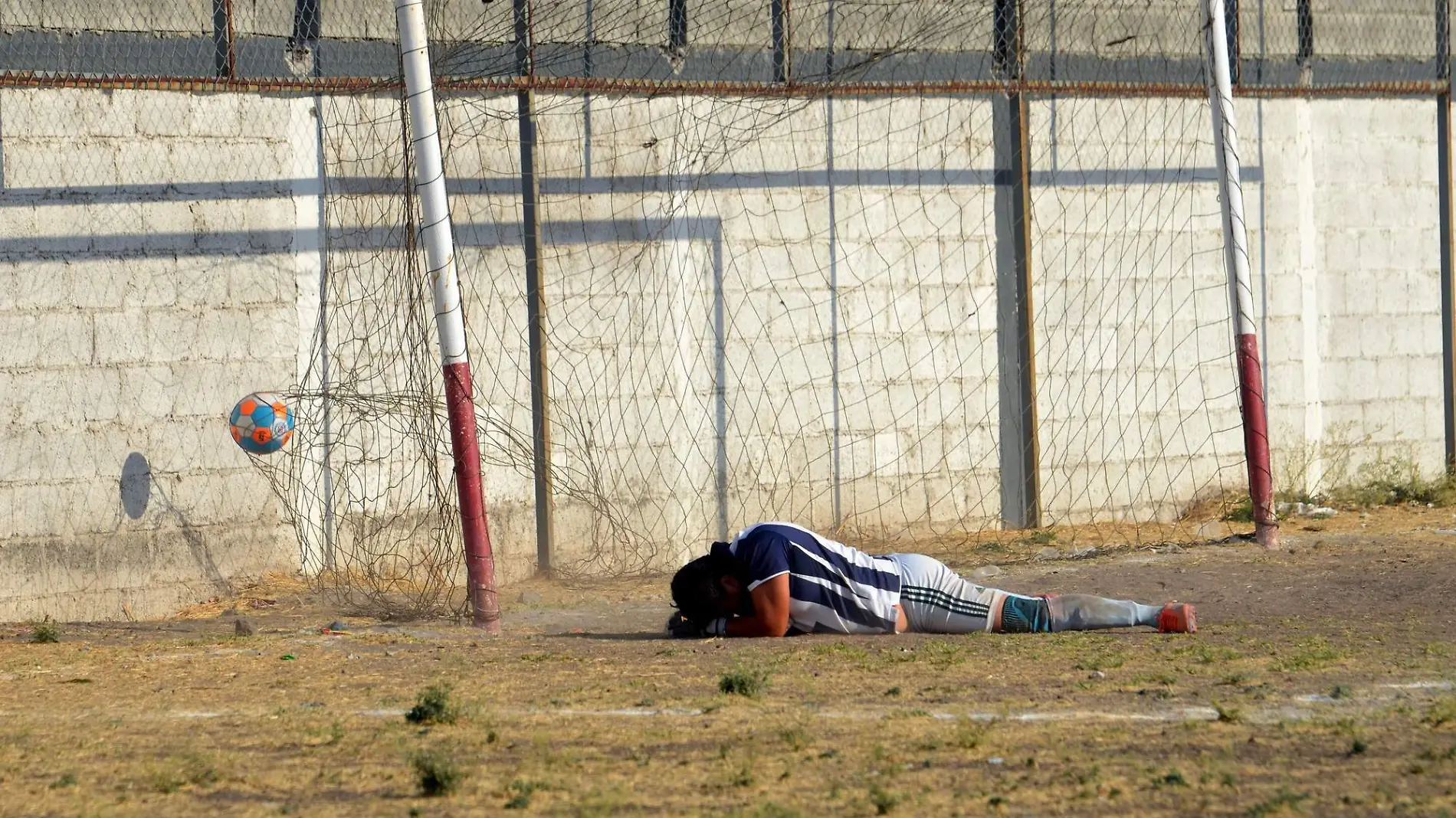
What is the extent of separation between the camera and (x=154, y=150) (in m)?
8.73

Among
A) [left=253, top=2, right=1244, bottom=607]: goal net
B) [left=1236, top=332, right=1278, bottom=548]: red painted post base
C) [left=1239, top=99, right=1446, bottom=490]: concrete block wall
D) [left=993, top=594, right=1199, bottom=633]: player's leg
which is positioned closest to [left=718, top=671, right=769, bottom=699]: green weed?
[left=993, top=594, right=1199, bottom=633]: player's leg

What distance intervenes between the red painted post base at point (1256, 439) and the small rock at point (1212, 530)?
859 millimetres

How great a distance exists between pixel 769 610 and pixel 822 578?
27 cm

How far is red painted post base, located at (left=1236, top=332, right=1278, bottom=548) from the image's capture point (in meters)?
9.39

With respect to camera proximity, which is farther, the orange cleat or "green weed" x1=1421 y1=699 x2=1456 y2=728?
the orange cleat

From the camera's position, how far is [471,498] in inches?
294

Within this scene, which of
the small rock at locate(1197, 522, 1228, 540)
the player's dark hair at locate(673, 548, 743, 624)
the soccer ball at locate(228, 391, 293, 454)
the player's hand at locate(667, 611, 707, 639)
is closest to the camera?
the player's dark hair at locate(673, 548, 743, 624)

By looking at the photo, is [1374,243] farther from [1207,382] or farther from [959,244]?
[959,244]

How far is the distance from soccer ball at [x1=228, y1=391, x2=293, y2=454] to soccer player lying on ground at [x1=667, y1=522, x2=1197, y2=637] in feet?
9.25

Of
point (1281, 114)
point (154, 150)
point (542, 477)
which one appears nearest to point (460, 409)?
point (542, 477)

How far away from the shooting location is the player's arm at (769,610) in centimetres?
653

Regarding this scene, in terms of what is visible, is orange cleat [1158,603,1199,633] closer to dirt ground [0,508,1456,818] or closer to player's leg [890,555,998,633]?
dirt ground [0,508,1456,818]

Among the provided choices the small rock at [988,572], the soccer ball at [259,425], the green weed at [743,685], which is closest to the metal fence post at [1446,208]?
the small rock at [988,572]

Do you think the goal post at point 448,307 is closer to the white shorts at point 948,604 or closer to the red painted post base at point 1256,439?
the white shorts at point 948,604
